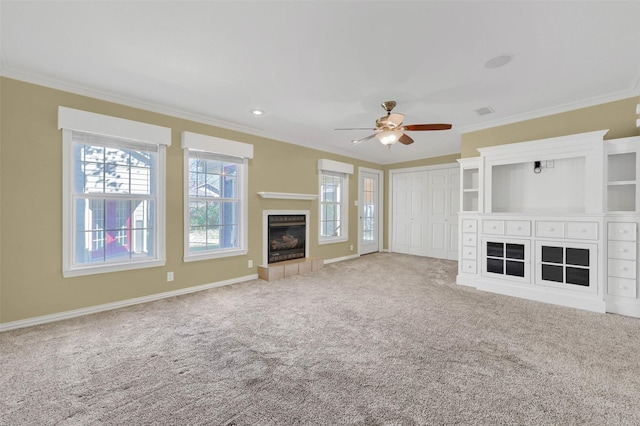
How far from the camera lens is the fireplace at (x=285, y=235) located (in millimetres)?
5098

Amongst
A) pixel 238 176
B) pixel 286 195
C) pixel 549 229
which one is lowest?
pixel 549 229

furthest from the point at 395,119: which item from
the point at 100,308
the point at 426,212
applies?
the point at 426,212

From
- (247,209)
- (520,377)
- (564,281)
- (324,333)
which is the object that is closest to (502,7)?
(520,377)

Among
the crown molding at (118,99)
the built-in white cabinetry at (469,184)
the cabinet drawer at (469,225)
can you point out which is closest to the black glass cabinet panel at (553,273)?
the cabinet drawer at (469,225)

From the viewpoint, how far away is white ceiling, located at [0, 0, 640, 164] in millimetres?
1942

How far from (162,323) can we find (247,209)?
87.1 inches

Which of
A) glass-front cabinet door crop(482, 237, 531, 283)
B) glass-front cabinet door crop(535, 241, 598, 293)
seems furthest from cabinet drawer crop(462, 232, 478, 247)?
glass-front cabinet door crop(535, 241, 598, 293)

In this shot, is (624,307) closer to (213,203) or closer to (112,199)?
(213,203)

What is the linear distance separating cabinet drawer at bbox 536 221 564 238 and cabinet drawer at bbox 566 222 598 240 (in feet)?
0.23

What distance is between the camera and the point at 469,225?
4.44m

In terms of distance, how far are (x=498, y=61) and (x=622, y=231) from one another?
2.58 m

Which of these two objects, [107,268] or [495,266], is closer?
[107,268]

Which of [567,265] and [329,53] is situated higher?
[329,53]

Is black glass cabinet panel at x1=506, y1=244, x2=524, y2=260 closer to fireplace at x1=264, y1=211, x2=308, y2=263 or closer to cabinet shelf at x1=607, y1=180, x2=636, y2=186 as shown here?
cabinet shelf at x1=607, y1=180, x2=636, y2=186
